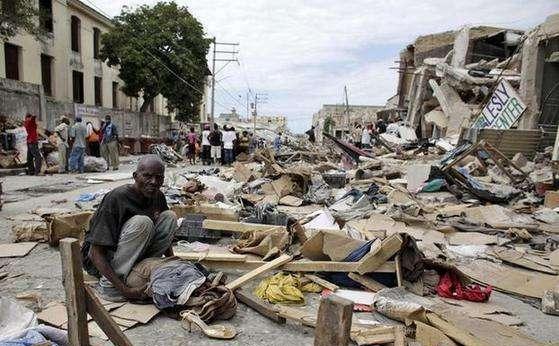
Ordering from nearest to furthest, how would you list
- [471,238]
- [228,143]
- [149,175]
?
[149,175]
[471,238]
[228,143]

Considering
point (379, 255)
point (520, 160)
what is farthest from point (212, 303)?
point (520, 160)

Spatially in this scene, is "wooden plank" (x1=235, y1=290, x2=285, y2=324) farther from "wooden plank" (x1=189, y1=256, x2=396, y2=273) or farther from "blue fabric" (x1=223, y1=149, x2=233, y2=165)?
"blue fabric" (x1=223, y1=149, x2=233, y2=165)

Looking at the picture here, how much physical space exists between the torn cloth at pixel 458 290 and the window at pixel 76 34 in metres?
28.9

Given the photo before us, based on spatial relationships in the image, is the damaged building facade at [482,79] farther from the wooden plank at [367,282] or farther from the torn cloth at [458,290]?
the wooden plank at [367,282]

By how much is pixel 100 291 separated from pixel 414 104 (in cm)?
1923

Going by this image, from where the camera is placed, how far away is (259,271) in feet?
12.7

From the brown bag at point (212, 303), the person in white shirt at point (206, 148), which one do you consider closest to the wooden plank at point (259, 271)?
the brown bag at point (212, 303)

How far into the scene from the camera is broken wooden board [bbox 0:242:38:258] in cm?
448

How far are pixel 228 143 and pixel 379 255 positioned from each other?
11855 millimetres

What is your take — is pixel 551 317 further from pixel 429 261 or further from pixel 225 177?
pixel 225 177

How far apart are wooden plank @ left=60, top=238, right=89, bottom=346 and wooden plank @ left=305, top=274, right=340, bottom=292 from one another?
2172 mm

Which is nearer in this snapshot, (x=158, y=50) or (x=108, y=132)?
(x=108, y=132)

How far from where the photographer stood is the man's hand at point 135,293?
3178mm

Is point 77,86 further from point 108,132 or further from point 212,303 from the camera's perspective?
point 212,303
